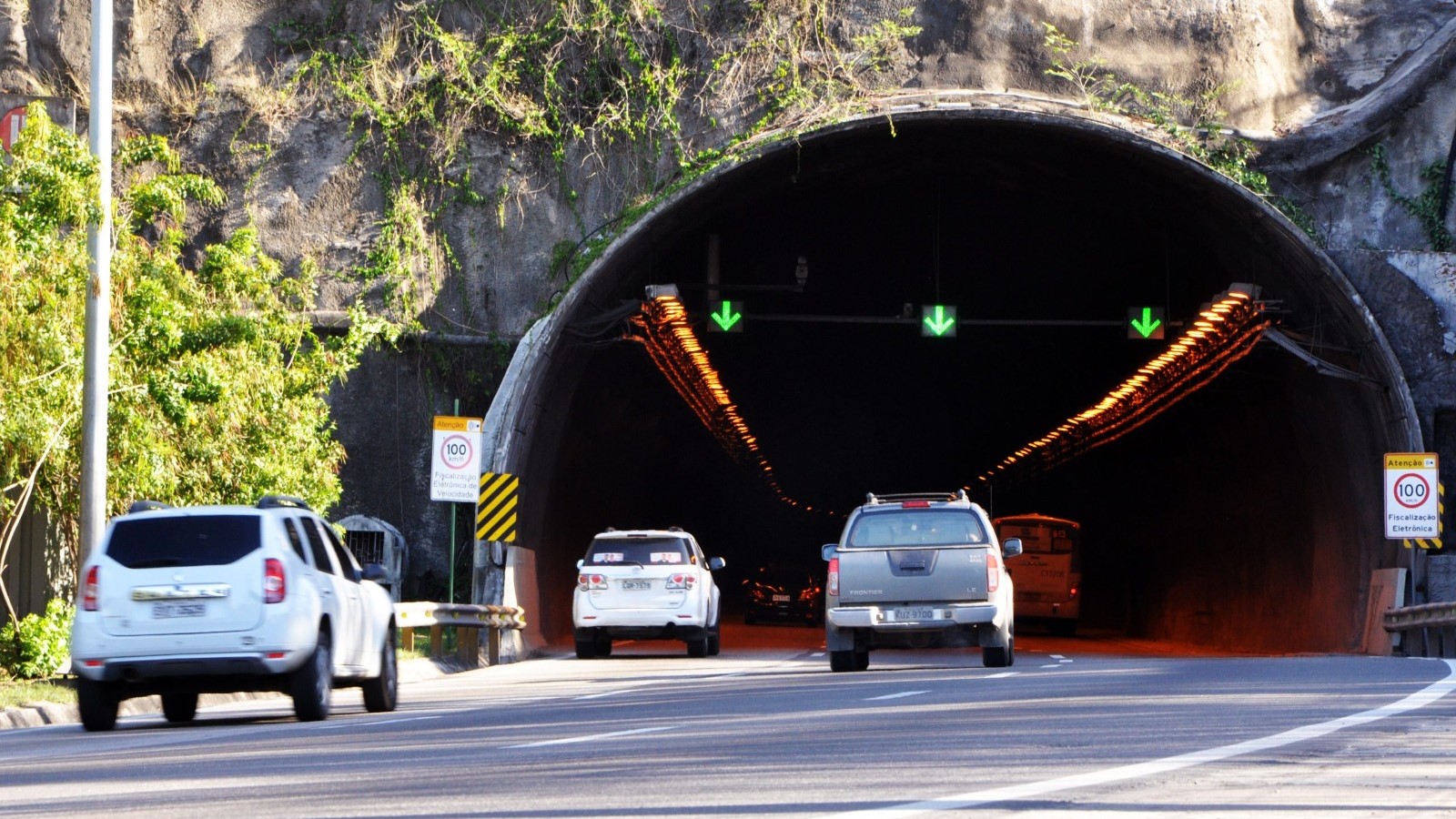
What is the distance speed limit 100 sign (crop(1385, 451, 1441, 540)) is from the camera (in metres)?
29.0

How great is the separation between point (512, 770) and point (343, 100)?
23.4 m

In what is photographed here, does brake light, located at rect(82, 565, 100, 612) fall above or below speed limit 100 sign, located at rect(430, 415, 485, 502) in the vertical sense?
below

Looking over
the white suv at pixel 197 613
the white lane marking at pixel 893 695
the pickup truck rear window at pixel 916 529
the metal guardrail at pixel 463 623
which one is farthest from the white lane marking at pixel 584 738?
the metal guardrail at pixel 463 623

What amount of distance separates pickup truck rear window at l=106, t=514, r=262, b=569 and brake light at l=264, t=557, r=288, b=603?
196mm

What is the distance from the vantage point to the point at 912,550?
22.8 metres

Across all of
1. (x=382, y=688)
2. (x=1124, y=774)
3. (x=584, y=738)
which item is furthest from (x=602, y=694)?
(x=1124, y=774)

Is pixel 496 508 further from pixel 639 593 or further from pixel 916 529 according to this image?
pixel 916 529

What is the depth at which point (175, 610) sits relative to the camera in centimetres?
1563

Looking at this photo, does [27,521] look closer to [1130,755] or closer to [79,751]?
[79,751]

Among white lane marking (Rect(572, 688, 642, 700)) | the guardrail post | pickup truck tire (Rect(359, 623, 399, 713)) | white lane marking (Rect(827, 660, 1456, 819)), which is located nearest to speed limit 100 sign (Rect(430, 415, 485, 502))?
the guardrail post

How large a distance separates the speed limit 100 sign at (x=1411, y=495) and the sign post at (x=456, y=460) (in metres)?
13.2

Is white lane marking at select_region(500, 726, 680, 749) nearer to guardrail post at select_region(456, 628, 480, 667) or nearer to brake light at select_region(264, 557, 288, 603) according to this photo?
brake light at select_region(264, 557, 288, 603)

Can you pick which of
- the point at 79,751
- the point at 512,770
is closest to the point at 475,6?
the point at 79,751

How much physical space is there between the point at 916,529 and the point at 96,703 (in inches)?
408
